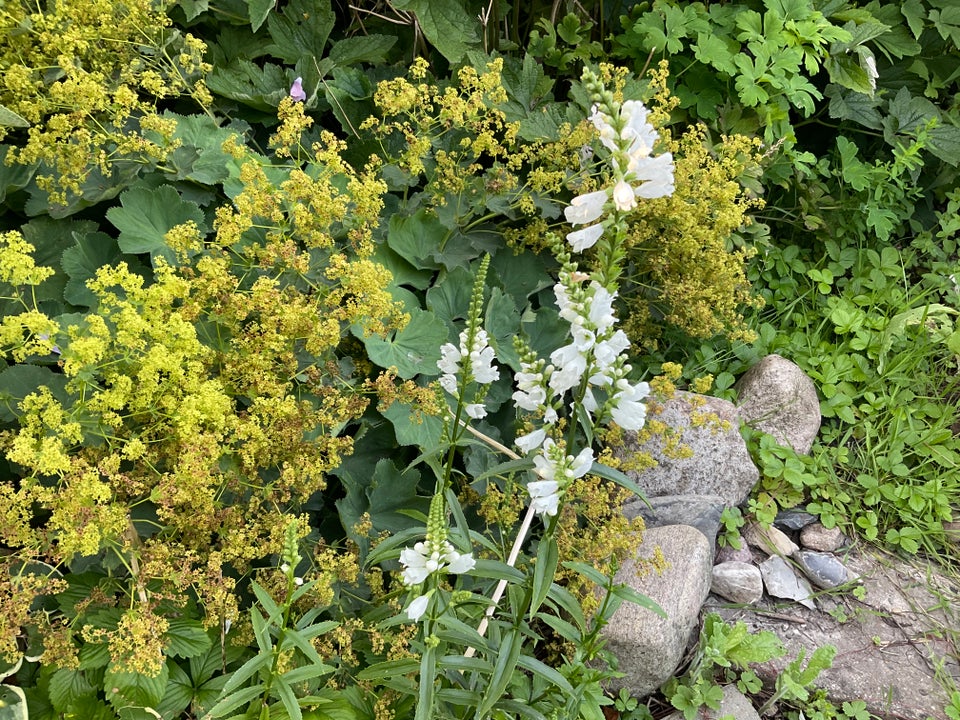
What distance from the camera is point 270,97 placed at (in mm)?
2404

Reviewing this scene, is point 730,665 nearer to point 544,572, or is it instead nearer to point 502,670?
point 502,670

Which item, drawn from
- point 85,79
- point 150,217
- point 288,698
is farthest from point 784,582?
point 85,79

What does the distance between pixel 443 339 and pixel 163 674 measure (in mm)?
1120

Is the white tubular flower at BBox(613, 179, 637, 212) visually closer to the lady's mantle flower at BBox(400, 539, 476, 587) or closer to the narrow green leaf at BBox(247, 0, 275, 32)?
the lady's mantle flower at BBox(400, 539, 476, 587)

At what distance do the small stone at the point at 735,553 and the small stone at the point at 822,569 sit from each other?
177 mm

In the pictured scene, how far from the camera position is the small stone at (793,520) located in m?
2.61

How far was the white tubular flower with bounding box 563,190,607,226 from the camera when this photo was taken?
117 centimetres

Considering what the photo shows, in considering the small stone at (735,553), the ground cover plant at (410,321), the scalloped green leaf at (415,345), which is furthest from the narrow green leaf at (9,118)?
the small stone at (735,553)

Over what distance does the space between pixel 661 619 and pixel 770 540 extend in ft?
2.13

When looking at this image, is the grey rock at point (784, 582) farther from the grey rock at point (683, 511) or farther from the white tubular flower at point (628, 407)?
the white tubular flower at point (628, 407)

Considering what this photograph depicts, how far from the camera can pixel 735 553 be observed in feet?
8.18

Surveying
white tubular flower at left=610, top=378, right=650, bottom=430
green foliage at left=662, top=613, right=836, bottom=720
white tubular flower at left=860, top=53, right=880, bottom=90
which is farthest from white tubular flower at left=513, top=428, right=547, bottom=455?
white tubular flower at left=860, top=53, right=880, bottom=90

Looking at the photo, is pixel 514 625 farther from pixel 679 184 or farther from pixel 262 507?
pixel 679 184

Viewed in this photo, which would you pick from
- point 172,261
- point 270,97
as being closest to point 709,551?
point 172,261
